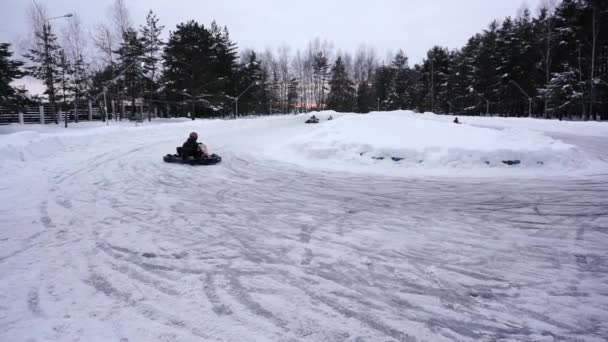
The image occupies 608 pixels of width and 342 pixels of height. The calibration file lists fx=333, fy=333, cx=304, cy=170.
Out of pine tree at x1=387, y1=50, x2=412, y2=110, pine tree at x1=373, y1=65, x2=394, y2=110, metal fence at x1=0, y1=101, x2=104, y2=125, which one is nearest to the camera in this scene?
metal fence at x1=0, y1=101, x2=104, y2=125

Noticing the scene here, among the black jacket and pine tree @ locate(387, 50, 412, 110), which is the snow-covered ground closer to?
the black jacket

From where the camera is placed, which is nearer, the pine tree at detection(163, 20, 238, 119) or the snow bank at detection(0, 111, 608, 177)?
the snow bank at detection(0, 111, 608, 177)

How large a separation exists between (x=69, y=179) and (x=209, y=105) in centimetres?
4048

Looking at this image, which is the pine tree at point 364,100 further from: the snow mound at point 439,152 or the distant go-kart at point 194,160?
the distant go-kart at point 194,160

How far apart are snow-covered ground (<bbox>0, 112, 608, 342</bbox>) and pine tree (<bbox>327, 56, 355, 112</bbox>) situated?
85587mm

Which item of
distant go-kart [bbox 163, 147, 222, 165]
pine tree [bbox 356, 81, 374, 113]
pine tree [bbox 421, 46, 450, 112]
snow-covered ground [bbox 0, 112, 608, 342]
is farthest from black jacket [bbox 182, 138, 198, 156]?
pine tree [bbox 356, 81, 374, 113]

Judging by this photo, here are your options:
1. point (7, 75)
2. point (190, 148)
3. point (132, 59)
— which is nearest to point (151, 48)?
point (132, 59)

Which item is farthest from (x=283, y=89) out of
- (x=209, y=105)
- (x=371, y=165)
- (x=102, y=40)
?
(x=371, y=165)

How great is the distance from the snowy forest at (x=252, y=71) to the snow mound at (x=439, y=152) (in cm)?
2329

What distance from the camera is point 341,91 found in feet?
304

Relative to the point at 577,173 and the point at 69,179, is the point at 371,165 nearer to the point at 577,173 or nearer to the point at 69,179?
the point at 577,173

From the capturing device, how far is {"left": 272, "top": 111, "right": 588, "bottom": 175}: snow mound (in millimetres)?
10703

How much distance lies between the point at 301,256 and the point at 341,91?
92257 mm

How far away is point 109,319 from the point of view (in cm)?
275
